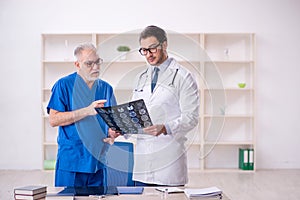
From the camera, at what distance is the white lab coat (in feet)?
8.33

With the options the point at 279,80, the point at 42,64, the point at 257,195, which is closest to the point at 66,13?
the point at 42,64

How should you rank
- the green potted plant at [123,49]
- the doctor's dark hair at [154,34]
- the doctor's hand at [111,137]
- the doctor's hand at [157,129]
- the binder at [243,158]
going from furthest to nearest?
1. the binder at [243,158]
2. the doctor's hand at [111,137]
3. the doctor's hand at [157,129]
4. the doctor's dark hair at [154,34]
5. the green potted plant at [123,49]

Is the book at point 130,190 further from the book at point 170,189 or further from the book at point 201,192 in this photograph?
the book at point 201,192

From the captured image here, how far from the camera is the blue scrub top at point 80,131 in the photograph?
8.91ft

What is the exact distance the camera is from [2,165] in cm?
693

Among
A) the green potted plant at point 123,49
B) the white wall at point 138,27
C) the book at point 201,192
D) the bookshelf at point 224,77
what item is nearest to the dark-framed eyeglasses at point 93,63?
the green potted plant at point 123,49

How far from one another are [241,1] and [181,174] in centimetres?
465

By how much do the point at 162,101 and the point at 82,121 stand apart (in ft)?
1.55

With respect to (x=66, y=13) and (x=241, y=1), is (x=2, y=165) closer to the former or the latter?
(x=66, y=13)

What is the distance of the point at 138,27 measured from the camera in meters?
6.94

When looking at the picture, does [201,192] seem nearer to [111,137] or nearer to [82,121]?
[111,137]

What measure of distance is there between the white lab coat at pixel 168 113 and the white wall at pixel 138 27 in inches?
174

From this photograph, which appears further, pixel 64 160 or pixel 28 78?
pixel 28 78

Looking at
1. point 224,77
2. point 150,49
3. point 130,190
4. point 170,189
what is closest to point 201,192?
point 170,189
